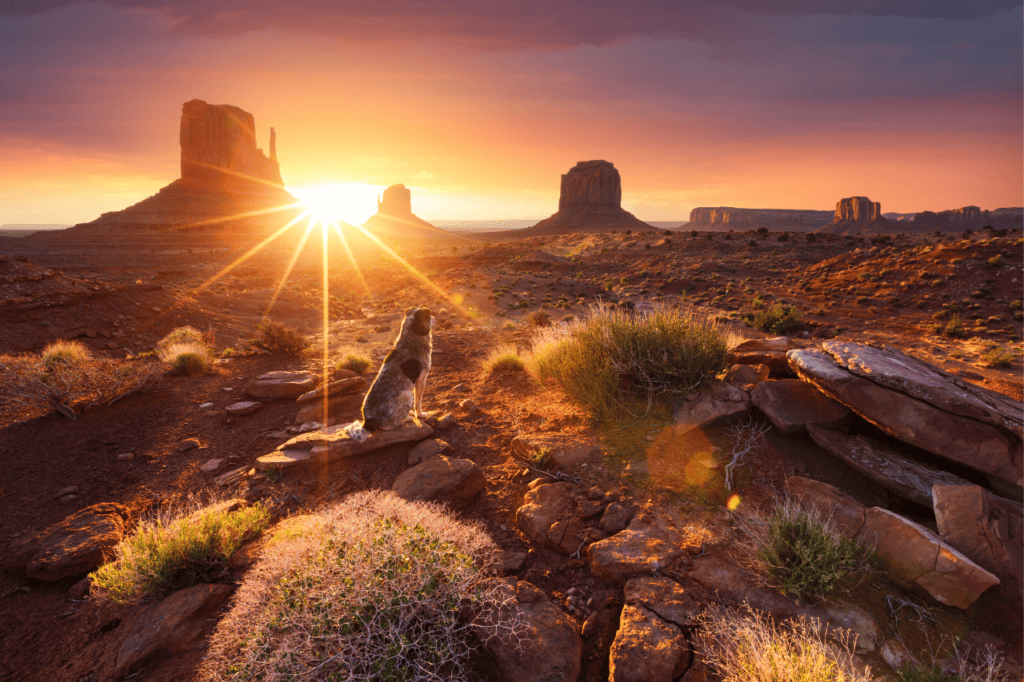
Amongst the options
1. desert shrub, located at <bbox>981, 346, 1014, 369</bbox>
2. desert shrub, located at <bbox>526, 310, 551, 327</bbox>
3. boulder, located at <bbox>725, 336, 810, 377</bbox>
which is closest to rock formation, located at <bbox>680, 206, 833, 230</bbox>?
desert shrub, located at <bbox>981, 346, 1014, 369</bbox>

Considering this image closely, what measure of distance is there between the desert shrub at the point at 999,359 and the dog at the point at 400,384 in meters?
16.4

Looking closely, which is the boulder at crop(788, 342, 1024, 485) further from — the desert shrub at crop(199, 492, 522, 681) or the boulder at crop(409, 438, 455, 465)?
the boulder at crop(409, 438, 455, 465)

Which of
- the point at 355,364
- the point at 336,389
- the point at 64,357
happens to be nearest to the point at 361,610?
the point at 336,389

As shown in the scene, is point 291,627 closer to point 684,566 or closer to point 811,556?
point 684,566

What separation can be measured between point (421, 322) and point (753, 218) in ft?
608

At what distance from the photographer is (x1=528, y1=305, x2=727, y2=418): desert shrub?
5203 millimetres

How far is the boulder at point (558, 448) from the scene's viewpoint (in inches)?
182

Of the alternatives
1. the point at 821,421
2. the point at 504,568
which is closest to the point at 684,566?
the point at 504,568

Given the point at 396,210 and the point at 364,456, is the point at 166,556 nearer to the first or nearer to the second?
the point at 364,456


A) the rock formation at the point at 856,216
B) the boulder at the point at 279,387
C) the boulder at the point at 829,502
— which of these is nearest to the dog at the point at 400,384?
the boulder at the point at 279,387

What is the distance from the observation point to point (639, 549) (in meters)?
3.34

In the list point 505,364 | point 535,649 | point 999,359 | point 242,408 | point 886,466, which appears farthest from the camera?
point 999,359

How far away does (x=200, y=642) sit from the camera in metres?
2.90

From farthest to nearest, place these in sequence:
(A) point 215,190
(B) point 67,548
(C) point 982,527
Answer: (A) point 215,190, (B) point 67,548, (C) point 982,527
